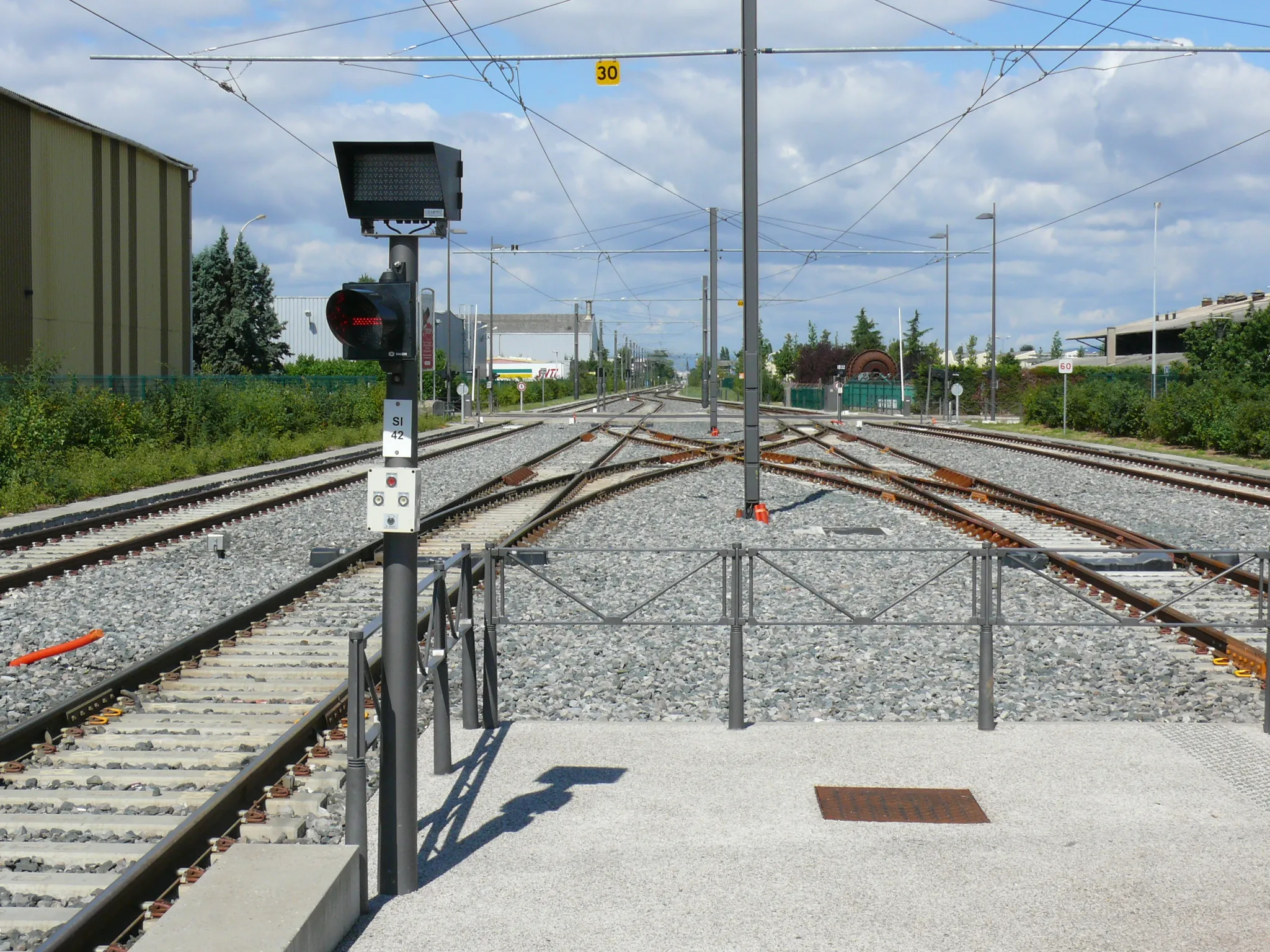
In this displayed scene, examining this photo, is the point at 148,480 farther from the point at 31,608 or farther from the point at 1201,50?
the point at 1201,50

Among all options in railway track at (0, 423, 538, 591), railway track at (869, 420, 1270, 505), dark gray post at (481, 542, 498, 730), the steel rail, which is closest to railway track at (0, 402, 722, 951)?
the steel rail

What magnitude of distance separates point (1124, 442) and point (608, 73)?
2792 centimetres

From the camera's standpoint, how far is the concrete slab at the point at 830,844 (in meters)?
4.91

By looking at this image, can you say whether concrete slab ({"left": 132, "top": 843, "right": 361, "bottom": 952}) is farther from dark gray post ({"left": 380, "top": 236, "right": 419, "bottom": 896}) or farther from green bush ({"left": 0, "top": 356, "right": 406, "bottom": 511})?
green bush ({"left": 0, "top": 356, "right": 406, "bottom": 511})

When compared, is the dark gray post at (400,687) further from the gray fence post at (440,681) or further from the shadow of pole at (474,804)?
the gray fence post at (440,681)

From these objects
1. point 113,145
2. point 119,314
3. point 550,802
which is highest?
point 113,145

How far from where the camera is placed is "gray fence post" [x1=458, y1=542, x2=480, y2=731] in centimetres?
770

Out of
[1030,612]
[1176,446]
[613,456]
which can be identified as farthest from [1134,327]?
[1030,612]

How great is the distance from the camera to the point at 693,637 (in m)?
10.7

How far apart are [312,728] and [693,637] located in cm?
392

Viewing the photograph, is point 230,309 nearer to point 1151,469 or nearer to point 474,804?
point 1151,469

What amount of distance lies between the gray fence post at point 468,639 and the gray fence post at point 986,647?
299cm

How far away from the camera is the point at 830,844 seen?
231 inches

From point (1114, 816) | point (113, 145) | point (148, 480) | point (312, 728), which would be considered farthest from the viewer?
point (113, 145)
